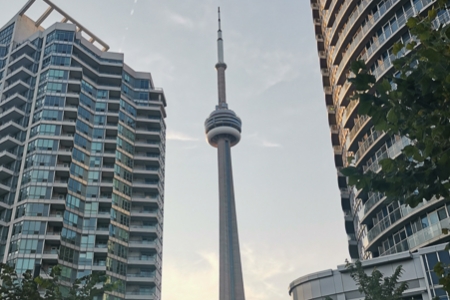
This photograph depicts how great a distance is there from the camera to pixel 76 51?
8219 centimetres

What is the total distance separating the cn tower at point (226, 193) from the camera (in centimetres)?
11150

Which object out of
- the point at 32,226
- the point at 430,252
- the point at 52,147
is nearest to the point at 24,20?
the point at 52,147

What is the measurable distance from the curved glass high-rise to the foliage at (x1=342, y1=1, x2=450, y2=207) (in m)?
27.9

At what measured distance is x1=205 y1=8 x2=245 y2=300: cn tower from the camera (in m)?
112

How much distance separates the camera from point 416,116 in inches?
296

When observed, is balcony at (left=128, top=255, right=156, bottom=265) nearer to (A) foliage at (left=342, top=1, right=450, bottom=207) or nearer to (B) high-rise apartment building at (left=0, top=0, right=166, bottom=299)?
(B) high-rise apartment building at (left=0, top=0, right=166, bottom=299)

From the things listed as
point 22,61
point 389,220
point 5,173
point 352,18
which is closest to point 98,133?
point 5,173

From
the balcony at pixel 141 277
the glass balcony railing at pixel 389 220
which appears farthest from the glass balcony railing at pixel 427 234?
the balcony at pixel 141 277

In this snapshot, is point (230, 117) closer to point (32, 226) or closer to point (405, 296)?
point (32, 226)

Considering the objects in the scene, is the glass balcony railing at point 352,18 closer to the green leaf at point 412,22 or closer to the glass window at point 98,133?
the glass window at point 98,133

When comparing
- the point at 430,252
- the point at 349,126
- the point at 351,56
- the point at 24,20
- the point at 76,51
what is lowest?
the point at 430,252

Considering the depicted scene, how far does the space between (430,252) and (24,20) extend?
258ft

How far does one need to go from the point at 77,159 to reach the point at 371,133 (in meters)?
43.8

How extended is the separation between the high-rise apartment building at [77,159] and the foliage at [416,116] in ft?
200
